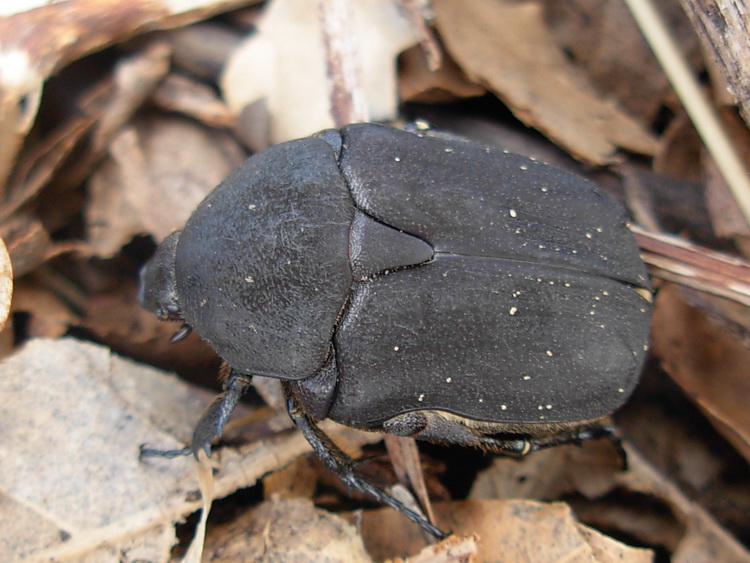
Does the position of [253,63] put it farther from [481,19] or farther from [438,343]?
[438,343]

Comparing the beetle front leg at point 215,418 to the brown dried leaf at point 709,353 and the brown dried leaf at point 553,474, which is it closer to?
the brown dried leaf at point 553,474

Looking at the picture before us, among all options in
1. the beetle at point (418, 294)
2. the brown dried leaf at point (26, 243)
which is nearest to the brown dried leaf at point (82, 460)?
the beetle at point (418, 294)

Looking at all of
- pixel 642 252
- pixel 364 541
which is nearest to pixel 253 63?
pixel 642 252

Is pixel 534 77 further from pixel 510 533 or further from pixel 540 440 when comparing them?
pixel 510 533

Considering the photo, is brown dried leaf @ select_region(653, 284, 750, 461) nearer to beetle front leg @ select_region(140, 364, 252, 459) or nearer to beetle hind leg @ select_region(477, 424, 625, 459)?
beetle hind leg @ select_region(477, 424, 625, 459)

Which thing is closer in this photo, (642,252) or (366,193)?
(366,193)

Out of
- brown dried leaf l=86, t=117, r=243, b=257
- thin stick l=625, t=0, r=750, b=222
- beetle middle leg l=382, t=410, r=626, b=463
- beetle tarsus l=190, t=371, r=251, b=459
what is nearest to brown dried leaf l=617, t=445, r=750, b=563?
beetle middle leg l=382, t=410, r=626, b=463
